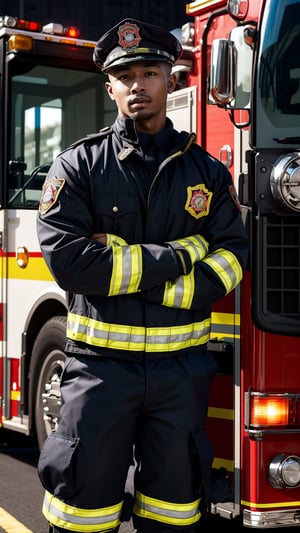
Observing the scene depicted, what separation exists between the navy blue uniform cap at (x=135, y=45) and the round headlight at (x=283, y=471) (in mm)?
1706

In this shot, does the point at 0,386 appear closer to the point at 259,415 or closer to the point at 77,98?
the point at 77,98

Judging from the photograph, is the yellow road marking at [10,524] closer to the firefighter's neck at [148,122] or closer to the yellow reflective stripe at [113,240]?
the yellow reflective stripe at [113,240]

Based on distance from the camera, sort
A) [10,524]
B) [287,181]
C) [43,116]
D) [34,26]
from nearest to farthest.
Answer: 1. [287,181]
2. [10,524]
3. [34,26]
4. [43,116]

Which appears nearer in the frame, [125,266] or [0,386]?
[125,266]

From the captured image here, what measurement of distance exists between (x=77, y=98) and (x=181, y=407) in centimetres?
340

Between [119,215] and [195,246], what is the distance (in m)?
0.30

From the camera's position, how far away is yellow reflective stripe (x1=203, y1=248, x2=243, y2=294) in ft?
11.6

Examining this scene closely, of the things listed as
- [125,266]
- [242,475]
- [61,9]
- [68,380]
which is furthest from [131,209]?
[61,9]

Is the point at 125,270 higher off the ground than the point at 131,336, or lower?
higher

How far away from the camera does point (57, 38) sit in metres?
6.18

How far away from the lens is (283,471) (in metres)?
4.03

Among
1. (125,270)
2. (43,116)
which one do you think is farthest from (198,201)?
(43,116)


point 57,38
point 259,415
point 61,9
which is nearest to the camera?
point 259,415

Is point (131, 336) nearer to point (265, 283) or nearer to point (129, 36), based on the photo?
point (265, 283)
